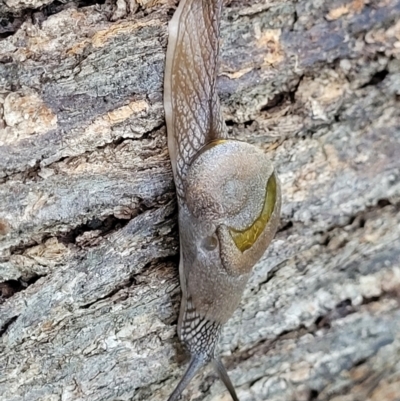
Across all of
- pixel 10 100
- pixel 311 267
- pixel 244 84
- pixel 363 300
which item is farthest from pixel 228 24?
pixel 363 300

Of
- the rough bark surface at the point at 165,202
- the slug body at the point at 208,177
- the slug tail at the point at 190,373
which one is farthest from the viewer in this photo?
the slug tail at the point at 190,373

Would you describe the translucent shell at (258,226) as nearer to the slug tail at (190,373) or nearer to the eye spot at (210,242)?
the eye spot at (210,242)

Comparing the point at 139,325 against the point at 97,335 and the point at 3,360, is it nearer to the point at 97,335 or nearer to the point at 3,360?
the point at 97,335

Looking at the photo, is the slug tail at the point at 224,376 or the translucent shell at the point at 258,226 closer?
the translucent shell at the point at 258,226

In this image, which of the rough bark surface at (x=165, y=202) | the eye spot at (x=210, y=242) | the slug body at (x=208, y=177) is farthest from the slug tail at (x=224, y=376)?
the eye spot at (x=210, y=242)

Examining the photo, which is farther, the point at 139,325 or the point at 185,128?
the point at 139,325

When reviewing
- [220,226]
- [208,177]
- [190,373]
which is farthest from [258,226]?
[190,373]

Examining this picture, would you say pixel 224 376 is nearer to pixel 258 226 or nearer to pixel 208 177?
pixel 258 226
